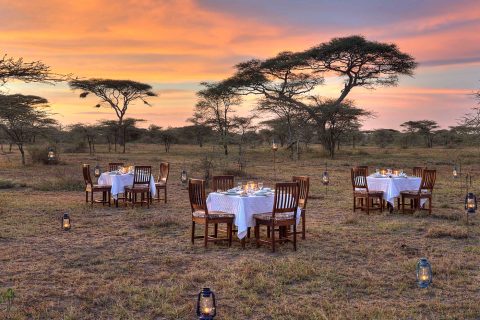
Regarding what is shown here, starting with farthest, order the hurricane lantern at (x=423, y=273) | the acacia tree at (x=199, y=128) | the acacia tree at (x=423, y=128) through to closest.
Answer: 1. the acacia tree at (x=423, y=128)
2. the acacia tree at (x=199, y=128)
3. the hurricane lantern at (x=423, y=273)

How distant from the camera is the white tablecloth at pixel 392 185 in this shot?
34.8 feet

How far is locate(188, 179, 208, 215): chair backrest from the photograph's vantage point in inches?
288

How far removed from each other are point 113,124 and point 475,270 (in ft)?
148

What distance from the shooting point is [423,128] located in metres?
54.2

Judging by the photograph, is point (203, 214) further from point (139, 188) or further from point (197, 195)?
point (139, 188)

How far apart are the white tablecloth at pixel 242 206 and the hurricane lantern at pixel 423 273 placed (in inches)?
103

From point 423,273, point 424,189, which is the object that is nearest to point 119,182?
point 424,189

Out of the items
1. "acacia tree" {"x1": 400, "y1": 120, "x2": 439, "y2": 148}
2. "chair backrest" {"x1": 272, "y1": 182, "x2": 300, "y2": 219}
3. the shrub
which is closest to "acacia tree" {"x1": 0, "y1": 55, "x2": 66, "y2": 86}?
"chair backrest" {"x1": 272, "y1": 182, "x2": 300, "y2": 219}

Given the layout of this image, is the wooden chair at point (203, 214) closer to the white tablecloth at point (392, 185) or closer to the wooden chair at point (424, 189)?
→ the white tablecloth at point (392, 185)

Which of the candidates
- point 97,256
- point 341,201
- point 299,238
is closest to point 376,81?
point 341,201

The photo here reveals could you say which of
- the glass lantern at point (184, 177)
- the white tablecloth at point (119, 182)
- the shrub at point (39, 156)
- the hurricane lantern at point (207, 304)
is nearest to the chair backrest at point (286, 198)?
the hurricane lantern at point (207, 304)

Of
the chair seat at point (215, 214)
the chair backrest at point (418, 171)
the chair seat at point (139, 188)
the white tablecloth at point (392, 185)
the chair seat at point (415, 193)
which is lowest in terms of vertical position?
the chair seat at point (215, 214)

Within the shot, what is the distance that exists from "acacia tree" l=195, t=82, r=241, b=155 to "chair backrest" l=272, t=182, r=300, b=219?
30.4 m

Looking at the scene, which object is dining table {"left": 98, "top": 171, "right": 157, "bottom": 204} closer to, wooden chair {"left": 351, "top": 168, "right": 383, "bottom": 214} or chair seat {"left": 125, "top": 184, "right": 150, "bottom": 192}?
chair seat {"left": 125, "top": 184, "right": 150, "bottom": 192}
